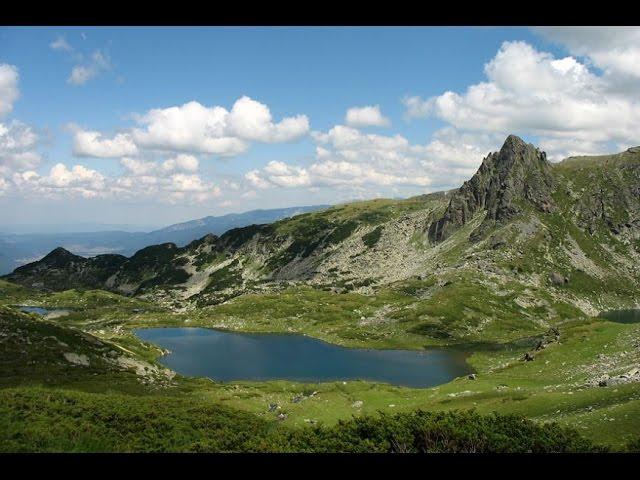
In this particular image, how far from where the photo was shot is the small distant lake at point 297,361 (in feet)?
392

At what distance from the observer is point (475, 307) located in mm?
182750

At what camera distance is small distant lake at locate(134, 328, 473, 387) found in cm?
11962

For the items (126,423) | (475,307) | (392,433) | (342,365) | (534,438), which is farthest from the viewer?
(475,307)

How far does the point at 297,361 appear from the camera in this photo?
13738 cm
